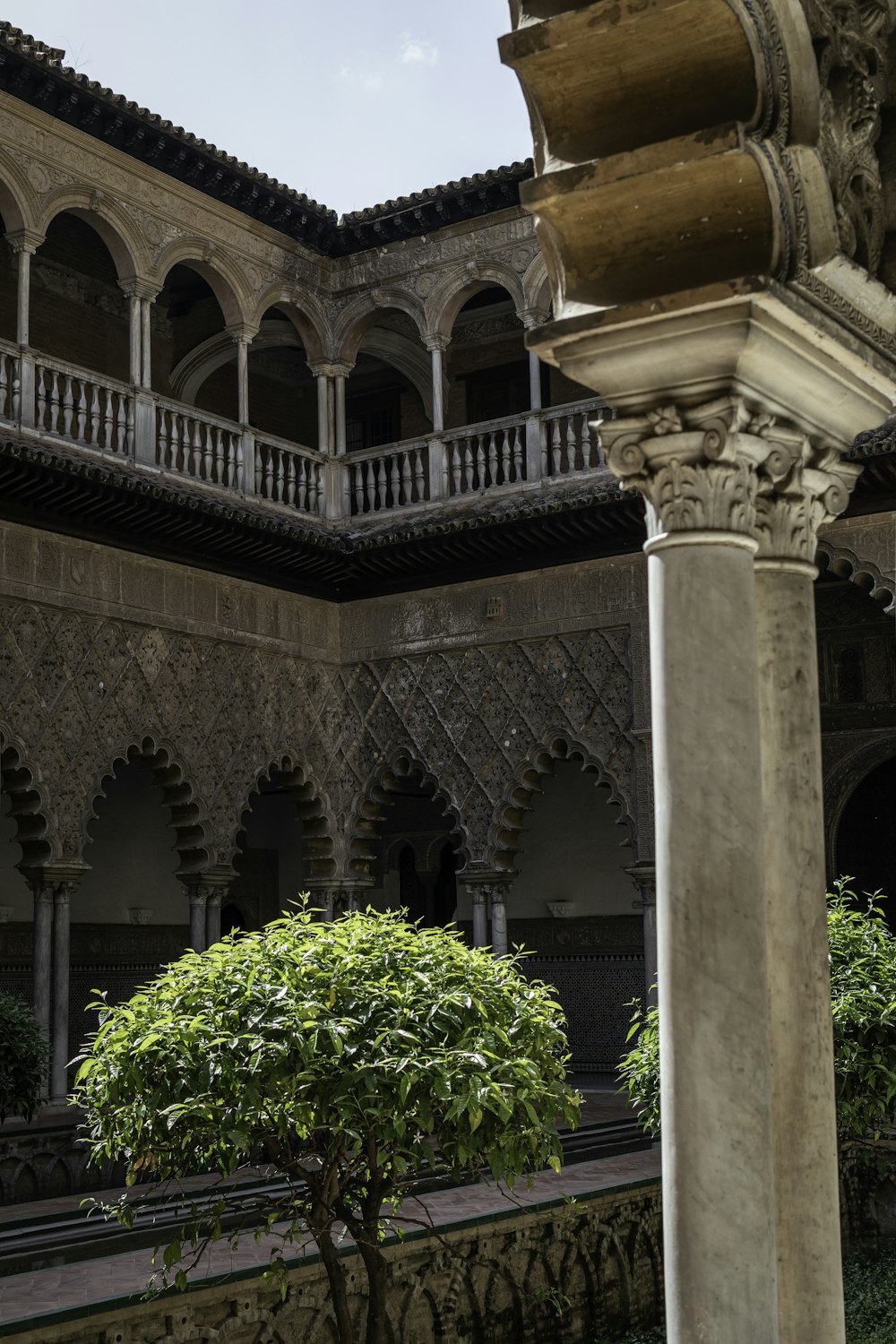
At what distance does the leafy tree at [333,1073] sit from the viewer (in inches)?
219

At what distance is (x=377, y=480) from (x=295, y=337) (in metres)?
2.13

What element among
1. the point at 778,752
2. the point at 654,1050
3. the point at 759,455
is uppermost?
the point at 759,455

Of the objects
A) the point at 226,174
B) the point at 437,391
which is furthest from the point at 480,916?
the point at 226,174

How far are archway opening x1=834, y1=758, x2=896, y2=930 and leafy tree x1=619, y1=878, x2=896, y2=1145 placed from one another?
6812 mm

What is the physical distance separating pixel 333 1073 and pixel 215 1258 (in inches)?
73.7

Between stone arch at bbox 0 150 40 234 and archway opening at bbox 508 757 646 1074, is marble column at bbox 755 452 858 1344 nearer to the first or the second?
stone arch at bbox 0 150 40 234

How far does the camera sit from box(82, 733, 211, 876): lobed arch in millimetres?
13133

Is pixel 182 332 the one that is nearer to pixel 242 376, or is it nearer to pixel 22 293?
pixel 242 376

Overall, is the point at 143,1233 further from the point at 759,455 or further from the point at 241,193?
the point at 241,193

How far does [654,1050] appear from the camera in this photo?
8.13m

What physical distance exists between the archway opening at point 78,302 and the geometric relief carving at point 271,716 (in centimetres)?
332

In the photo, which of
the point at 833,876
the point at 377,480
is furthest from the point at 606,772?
the point at 377,480

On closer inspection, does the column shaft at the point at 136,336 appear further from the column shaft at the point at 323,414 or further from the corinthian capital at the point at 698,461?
the corinthian capital at the point at 698,461

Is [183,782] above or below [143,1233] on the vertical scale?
above
